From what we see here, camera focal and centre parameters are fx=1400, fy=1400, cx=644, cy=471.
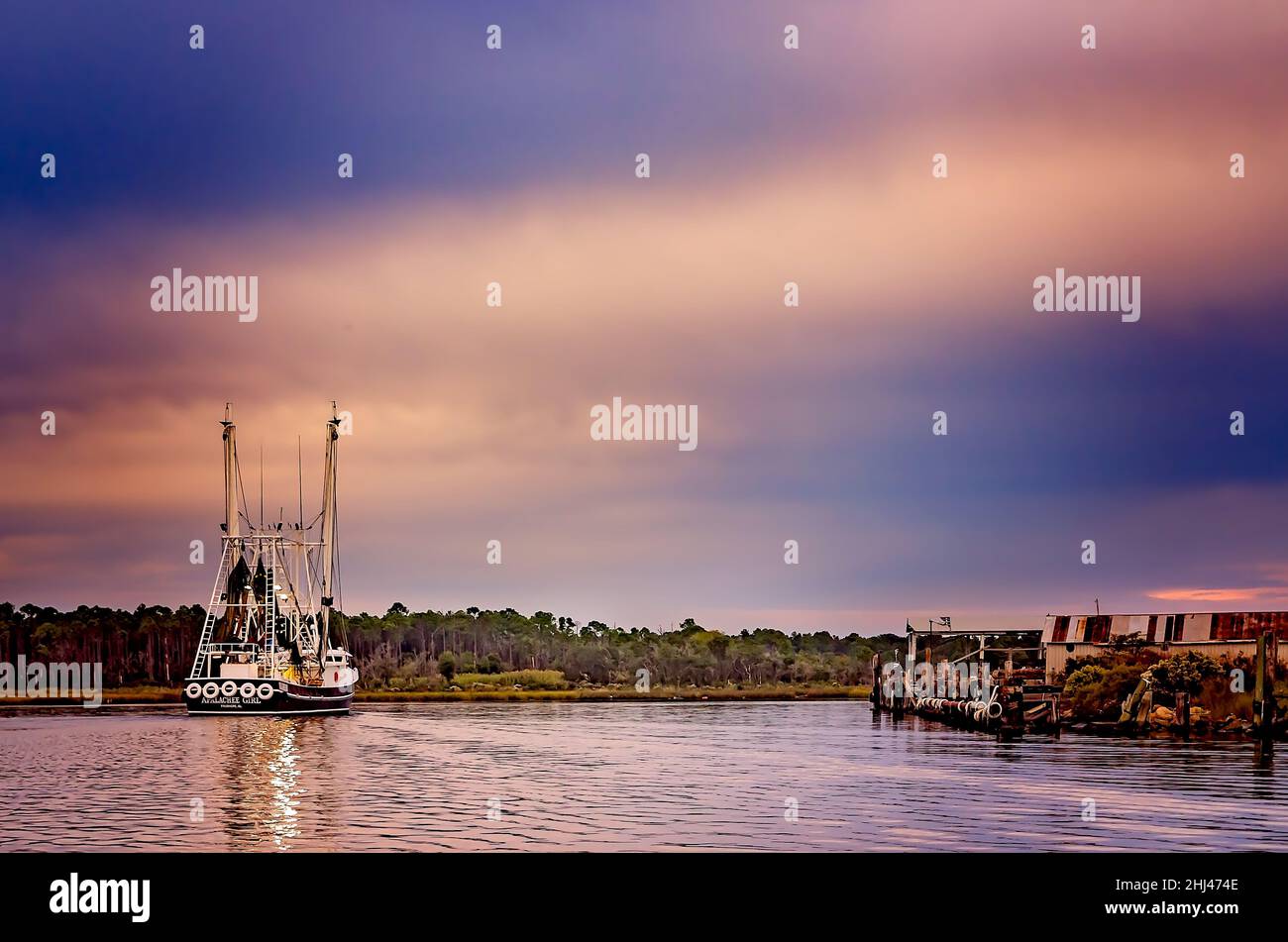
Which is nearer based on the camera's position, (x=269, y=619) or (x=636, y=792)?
(x=636, y=792)

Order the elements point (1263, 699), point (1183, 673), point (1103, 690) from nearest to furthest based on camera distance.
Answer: point (1263, 699) < point (1183, 673) < point (1103, 690)

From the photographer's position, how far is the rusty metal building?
317 feet

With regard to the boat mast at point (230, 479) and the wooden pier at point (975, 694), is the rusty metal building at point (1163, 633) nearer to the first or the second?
the wooden pier at point (975, 694)

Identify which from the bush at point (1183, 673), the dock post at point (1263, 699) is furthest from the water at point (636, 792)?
the bush at point (1183, 673)

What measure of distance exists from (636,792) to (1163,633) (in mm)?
62365

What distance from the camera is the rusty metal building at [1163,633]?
96750 millimetres

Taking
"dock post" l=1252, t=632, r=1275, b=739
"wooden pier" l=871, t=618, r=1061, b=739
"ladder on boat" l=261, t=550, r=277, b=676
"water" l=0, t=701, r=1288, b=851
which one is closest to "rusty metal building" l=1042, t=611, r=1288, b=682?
"wooden pier" l=871, t=618, r=1061, b=739

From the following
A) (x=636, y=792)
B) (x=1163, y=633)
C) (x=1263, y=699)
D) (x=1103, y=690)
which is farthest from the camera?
(x=1163, y=633)

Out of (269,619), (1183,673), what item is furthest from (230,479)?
(1183,673)

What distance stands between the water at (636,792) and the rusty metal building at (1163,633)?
1497cm

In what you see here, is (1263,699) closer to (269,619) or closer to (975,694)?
(975,694)

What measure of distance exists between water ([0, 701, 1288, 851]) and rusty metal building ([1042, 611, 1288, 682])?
49.1ft

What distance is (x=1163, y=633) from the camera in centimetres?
10244
